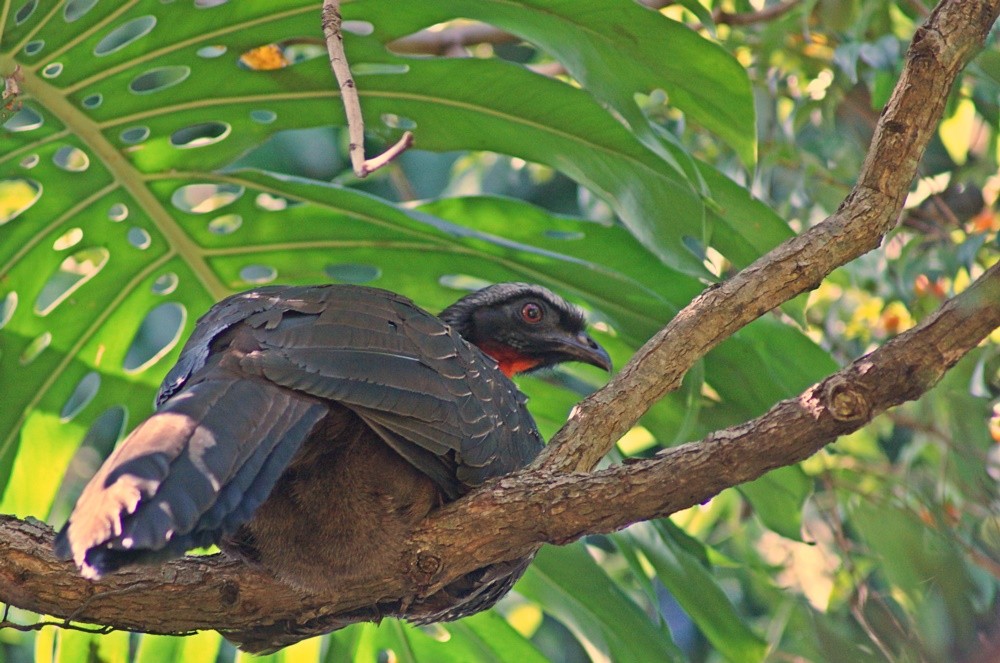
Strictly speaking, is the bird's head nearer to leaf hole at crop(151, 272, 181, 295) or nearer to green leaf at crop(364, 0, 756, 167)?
green leaf at crop(364, 0, 756, 167)

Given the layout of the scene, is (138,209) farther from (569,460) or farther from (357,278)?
(569,460)

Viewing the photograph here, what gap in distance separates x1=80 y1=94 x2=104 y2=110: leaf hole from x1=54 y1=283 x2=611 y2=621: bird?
4.00 ft

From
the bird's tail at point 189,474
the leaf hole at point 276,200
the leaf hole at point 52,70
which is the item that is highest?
the leaf hole at point 52,70

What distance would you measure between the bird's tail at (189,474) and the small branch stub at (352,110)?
562 millimetres

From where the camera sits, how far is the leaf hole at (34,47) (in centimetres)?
387

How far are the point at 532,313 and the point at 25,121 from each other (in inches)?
77.5

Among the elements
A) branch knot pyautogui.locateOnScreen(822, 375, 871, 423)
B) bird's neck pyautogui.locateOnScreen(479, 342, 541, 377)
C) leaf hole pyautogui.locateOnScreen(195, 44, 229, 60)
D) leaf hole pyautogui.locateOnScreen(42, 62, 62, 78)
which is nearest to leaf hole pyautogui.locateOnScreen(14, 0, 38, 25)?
leaf hole pyautogui.locateOnScreen(42, 62, 62, 78)

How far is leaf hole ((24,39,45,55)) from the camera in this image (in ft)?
12.7

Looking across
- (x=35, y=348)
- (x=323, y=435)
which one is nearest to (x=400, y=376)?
(x=323, y=435)

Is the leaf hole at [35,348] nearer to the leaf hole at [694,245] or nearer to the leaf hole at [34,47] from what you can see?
the leaf hole at [34,47]

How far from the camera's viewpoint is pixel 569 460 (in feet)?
9.83

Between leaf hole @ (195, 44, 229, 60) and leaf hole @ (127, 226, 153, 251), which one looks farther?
leaf hole @ (127, 226, 153, 251)

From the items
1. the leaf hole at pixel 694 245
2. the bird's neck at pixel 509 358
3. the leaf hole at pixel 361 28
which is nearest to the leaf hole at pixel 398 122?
the leaf hole at pixel 361 28

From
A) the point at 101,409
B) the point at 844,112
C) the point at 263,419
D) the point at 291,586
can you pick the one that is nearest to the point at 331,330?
the point at 263,419
